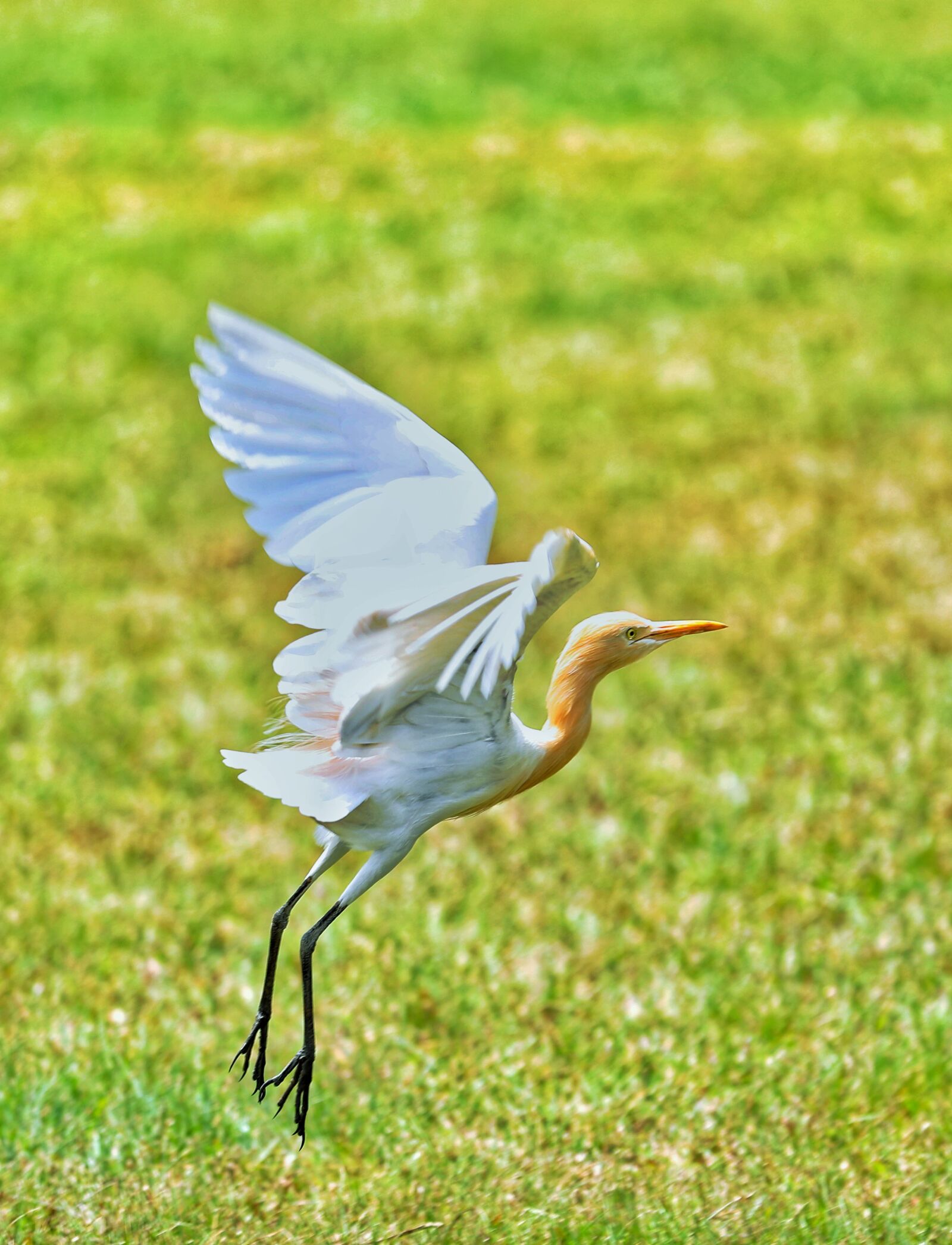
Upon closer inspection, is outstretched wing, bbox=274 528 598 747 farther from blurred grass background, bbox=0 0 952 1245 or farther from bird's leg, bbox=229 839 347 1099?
blurred grass background, bbox=0 0 952 1245

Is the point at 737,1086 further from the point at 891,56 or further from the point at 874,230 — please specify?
the point at 891,56

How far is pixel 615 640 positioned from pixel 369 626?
0.49 m

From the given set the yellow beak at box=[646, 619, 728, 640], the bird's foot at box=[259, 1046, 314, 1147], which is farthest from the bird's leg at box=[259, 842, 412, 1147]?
the yellow beak at box=[646, 619, 728, 640]

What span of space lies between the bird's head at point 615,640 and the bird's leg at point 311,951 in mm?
507

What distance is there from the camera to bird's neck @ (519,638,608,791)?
297cm

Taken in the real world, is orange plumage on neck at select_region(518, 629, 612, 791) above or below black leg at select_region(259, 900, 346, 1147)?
above

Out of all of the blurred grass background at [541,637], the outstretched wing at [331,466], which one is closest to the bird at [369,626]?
the outstretched wing at [331,466]

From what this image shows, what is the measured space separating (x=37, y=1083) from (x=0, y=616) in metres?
4.18

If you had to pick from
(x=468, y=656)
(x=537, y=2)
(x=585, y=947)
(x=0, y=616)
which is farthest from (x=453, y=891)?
(x=537, y=2)

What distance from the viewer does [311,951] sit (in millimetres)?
2947

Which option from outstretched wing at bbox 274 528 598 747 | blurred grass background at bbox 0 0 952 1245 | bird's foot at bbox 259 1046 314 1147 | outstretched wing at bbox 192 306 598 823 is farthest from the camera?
blurred grass background at bbox 0 0 952 1245

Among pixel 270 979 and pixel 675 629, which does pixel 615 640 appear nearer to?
pixel 675 629

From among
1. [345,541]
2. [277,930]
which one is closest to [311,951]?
[277,930]

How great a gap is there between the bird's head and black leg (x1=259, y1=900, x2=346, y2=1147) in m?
0.68
